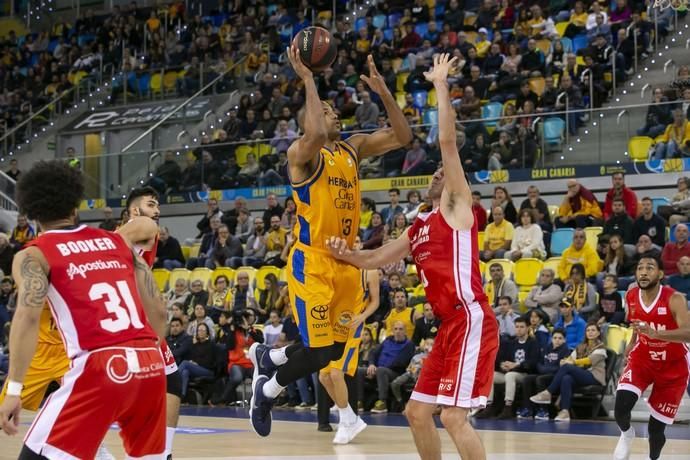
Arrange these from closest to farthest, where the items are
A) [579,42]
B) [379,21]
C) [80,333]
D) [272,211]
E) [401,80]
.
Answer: [80,333] < [272,211] < [579,42] < [401,80] < [379,21]

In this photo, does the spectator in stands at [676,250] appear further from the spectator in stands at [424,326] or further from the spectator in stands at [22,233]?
the spectator in stands at [22,233]

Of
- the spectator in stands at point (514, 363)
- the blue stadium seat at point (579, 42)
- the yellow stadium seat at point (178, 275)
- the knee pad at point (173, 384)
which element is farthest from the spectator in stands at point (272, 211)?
the knee pad at point (173, 384)

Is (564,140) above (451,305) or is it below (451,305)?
above

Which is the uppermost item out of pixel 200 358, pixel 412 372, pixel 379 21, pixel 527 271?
pixel 379 21

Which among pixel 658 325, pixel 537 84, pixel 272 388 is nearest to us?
pixel 272 388

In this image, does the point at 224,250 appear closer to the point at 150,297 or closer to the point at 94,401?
the point at 150,297

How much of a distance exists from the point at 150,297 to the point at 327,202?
9.63ft

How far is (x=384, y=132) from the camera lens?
781cm

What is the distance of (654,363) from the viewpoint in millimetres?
8352

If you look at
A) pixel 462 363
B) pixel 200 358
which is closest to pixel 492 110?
pixel 200 358

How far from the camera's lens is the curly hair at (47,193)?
427 centimetres

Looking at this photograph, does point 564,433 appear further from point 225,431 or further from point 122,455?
point 122,455

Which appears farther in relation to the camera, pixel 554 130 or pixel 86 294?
pixel 554 130

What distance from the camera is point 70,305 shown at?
4.18 metres
